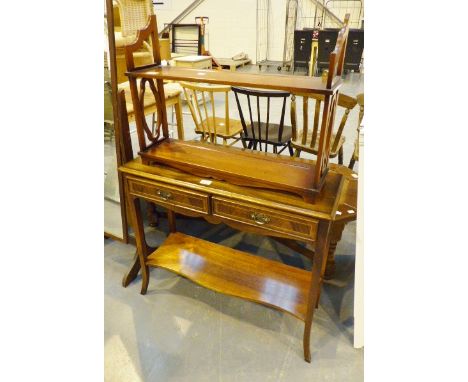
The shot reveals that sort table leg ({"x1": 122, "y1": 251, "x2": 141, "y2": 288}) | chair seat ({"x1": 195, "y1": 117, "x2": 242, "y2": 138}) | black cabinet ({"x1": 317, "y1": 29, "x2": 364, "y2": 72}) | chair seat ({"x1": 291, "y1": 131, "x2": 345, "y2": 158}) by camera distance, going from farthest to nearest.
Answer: black cabinet ({"x1": 317, "y1": 29, "x2": 364, "y2": 72})
chair seat ({"x1": 195, "y1": 117, "x2": 242, "y2": 138})
chair seat ({"x1": 291, "y1": 131, "x2": 345, "y2": 158})
table leg ({"x1": 122, "y1": 251, "x2": 141, "y2": 288})

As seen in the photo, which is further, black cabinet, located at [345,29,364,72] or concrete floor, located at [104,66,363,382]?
black cabinet, located at [345,29,364,72]

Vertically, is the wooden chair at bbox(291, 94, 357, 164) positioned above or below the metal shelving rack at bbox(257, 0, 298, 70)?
below

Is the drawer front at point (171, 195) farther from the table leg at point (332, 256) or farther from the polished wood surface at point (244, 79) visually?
the table leg at point (332, 256)

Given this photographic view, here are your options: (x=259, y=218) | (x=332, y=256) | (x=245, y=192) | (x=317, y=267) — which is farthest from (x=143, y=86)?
(x=332, y=256)

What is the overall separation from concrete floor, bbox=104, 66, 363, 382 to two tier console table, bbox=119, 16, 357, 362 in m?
0.11

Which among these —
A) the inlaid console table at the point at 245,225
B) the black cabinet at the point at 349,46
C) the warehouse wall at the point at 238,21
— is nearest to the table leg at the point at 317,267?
the inlaid console table at the point at 245,225

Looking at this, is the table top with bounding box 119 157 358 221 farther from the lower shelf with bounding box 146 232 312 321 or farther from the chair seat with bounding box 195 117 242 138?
the chair seat with bounding box 195 117 242 138

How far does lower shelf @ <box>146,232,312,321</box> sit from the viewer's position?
1630 mm

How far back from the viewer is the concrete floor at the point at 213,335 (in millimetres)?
1521

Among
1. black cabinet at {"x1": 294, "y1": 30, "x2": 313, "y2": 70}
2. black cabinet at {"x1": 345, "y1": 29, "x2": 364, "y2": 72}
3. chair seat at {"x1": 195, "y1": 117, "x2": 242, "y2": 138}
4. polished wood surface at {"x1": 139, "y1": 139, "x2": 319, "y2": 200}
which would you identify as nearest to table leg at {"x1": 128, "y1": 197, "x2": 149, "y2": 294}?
polished wood surface at {"x1": 139, "y1": 139, "x2": 319, "y2": 200}

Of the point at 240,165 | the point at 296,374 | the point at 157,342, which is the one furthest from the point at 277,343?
the point at 240,165

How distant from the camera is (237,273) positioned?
178 centimetres

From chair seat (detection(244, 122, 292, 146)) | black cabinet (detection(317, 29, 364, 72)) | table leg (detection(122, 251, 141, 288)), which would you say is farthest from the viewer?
black cabinet (detection(317, 29, 364, 72))

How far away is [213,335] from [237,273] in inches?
13.1
